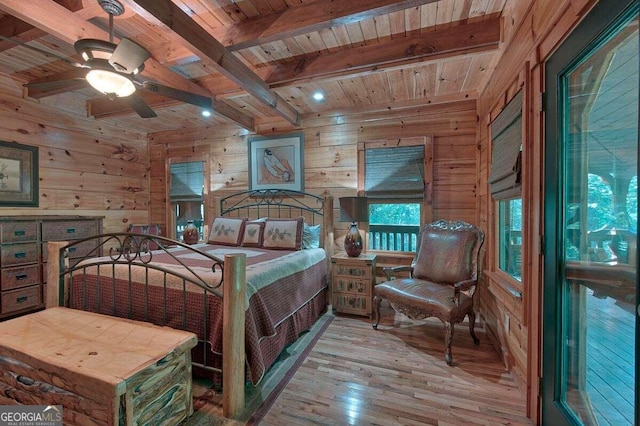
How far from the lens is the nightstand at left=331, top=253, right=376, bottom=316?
10.1ft

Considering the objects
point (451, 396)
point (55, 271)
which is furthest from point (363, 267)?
point (55, 271)

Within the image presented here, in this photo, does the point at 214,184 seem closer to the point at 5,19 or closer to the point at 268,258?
the point at 268,258

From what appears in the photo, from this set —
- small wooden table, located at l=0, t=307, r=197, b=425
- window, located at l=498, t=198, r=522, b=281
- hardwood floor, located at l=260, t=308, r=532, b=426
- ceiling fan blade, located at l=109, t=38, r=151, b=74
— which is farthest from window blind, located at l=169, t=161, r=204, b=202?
window, located at l=498, t=198, r=522, b=281

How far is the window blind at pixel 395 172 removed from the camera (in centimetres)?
335

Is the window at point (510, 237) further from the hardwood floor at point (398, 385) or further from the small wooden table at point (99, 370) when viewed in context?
the small wooden table at point (99, 370)

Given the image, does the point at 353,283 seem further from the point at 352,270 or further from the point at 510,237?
the point at 510,237

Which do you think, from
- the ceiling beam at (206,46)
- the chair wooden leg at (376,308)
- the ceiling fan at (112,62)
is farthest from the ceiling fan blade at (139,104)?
the chair wooden leg at (376,308)

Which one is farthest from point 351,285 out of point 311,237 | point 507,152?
point 507,152

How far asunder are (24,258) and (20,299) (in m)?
0.42

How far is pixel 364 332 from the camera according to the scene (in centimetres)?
276

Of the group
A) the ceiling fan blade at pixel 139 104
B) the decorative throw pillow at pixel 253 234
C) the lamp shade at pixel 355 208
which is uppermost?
the ceiling fan blade at pixel 139 104

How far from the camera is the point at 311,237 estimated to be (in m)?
3.46

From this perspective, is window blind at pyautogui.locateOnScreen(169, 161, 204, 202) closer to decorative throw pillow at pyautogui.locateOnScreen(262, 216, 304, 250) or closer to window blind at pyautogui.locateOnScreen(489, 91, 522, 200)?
decorative throw pillow at pyautogui.locateOnScreen(262, 216, 304, 250)

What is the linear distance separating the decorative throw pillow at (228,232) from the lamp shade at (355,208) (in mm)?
1326
